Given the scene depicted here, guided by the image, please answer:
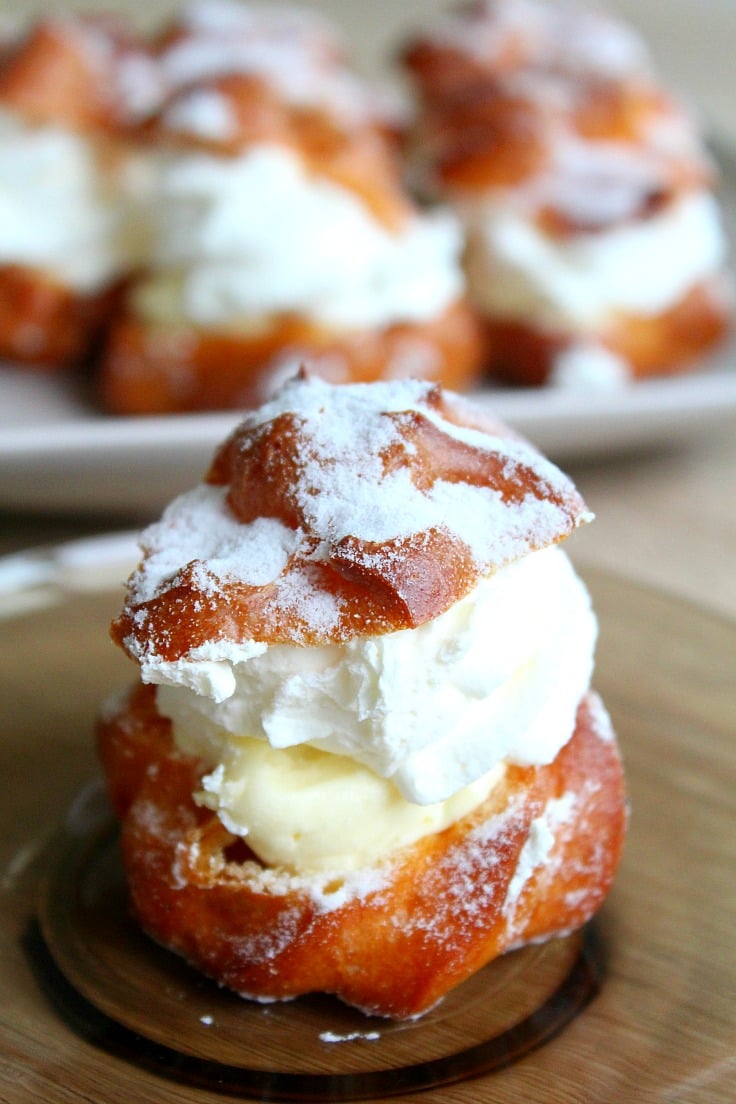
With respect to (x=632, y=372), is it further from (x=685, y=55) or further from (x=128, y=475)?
(x=685, y=55)

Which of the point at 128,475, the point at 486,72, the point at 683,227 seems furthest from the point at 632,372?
the point at 128,475

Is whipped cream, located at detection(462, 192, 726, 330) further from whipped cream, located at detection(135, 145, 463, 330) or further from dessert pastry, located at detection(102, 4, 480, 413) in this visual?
whipped cream, located at detection(135, 145, 463, 330)

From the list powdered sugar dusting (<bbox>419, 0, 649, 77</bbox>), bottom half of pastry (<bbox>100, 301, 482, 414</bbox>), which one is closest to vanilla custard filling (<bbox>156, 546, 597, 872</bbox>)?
bottom half of pastry (<bbox>100, 301, 482, 414</bbox>)

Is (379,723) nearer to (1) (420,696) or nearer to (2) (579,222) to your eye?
(1) (420,696)

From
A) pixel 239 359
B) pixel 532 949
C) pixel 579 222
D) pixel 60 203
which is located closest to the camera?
pixel 532 949

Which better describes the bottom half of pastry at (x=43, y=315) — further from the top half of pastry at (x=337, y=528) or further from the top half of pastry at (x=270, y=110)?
the top half of pastry at (x=337, y=528)

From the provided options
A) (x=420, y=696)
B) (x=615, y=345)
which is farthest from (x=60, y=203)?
(x=420, y=696)
